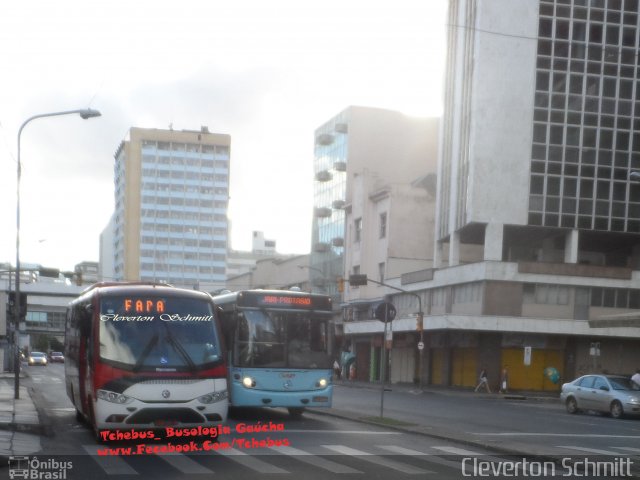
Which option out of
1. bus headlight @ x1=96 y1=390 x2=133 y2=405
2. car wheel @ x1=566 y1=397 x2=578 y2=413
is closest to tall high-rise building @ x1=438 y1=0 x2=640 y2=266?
car wheel @ x1=566 y1=397 x2=578 y2=413

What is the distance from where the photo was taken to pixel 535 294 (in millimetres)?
54094

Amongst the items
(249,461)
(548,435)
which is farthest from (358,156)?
(249,461)

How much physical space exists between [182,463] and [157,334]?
300 cm

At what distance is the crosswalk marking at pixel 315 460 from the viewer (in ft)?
40.3

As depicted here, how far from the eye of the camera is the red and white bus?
46.6 feet

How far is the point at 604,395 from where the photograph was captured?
103 ft

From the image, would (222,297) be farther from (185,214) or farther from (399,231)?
(185,214)

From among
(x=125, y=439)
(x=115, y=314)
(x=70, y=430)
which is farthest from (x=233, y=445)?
(x=70, y=430)

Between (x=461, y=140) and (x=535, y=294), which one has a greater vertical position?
(x=461, y=140)

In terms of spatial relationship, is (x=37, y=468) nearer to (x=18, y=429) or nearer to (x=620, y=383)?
(x=18, y=429)

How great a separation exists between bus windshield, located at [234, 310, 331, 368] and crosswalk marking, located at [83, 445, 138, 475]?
6754mm

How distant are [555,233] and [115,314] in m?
47.6

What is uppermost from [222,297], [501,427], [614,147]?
[614,147]

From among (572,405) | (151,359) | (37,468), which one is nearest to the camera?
(37,468)
